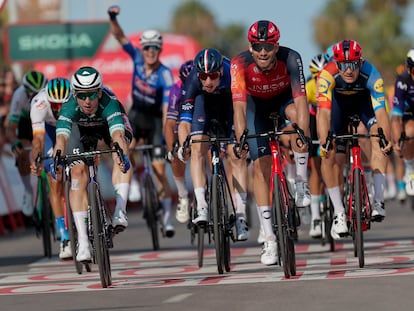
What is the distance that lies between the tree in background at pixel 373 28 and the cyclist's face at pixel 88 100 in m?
59.1

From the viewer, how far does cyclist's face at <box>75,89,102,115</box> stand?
44.3 ft

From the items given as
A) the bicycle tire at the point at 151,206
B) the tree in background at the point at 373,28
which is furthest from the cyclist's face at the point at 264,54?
the tree in background at the point at 373,28

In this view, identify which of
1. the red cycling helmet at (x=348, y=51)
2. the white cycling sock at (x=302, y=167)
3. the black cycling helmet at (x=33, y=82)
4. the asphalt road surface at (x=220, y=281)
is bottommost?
the asphalt road surface at (x=220, y=281)

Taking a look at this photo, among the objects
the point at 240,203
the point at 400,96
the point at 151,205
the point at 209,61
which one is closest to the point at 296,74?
the point at 209,61

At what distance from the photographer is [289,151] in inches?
719

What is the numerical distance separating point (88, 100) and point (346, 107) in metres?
2.93

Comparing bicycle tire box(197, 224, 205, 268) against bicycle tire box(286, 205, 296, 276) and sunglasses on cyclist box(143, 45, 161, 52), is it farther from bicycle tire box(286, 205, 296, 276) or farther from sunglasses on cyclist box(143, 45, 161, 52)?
sunglasses on cyclist box(143, 45, 161, 52)

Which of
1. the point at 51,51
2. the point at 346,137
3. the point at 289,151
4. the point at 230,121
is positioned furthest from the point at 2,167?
the point at 51,51

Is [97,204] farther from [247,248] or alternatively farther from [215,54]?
[247,248]

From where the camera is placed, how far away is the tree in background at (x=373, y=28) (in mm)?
76812

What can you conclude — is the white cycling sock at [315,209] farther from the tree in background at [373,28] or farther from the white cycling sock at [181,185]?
the tree in background at [373,28]

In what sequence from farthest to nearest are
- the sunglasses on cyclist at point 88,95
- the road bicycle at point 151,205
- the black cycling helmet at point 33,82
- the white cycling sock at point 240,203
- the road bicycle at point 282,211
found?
the road bicycle at point 151,205 < the black cycling helmet at point 33,82 < the white cycling sock at point 240,203 < the sunglasses on cyclist at point 88,95 < the road bicycle at point 282,211

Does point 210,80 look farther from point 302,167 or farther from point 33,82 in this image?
point 33,82

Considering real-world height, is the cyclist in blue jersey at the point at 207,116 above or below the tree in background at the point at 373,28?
below
